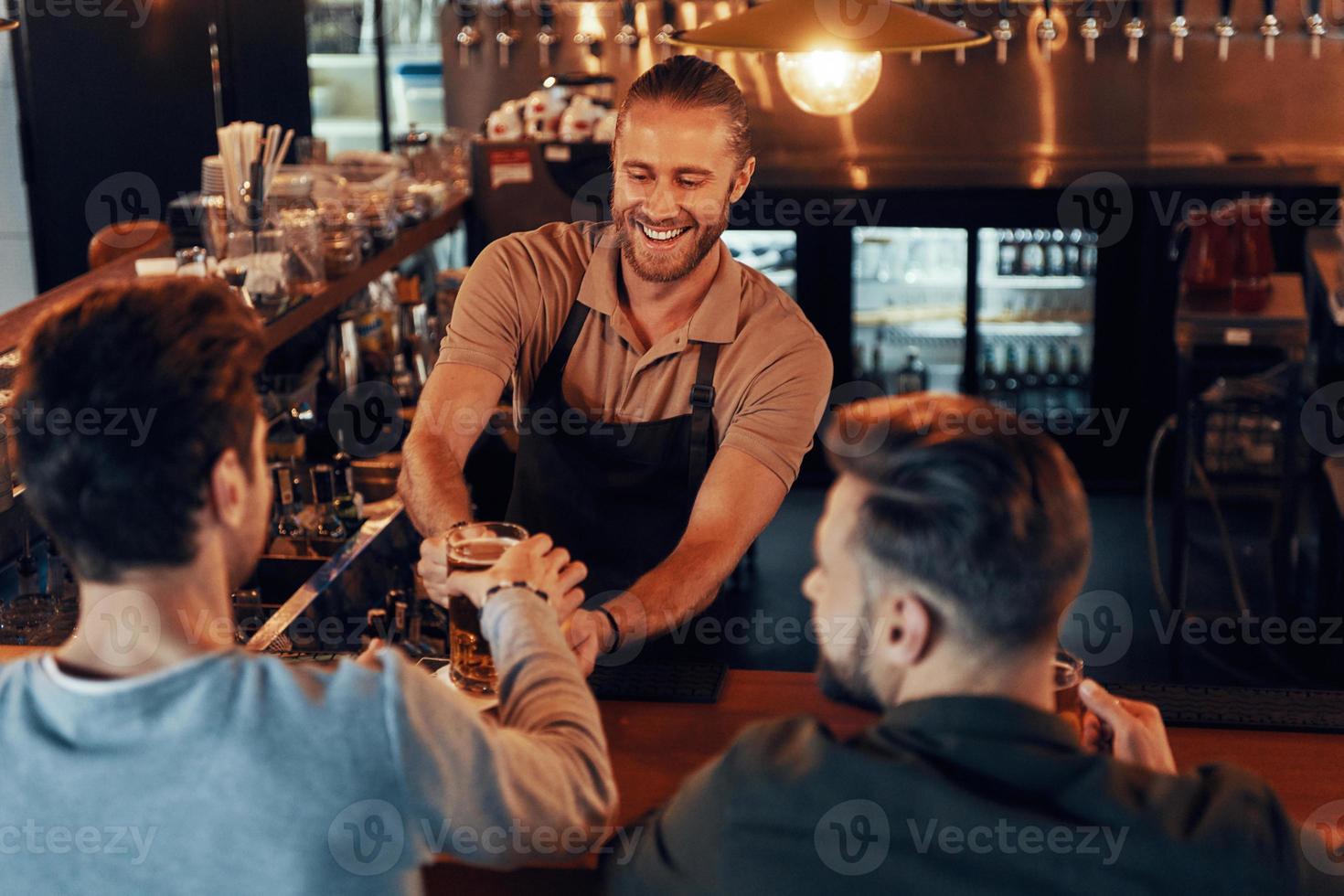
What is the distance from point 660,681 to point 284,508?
1.28 metres

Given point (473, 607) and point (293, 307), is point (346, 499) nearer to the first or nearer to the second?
point (293, 307)

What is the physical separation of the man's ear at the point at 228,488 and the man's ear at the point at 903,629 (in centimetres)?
53

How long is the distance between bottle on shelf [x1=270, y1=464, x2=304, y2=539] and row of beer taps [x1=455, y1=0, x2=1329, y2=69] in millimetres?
3661

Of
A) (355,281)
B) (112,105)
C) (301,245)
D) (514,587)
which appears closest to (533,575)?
(514,587)

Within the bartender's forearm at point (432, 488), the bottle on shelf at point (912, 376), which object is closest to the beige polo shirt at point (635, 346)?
the bartender's forearm at point (432, 488)

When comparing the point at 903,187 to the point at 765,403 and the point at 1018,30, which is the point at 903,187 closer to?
the point at 1018,30

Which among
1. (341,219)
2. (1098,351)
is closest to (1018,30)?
(1098,351)

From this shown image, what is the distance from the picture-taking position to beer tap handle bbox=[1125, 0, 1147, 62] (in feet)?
20.8

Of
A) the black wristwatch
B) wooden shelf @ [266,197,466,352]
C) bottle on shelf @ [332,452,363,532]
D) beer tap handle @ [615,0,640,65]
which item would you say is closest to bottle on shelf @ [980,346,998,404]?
beer tap handle @ [615,0,640,65]

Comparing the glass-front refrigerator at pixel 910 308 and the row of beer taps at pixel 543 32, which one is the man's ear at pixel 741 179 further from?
the row of beer taps at pixel 543 32

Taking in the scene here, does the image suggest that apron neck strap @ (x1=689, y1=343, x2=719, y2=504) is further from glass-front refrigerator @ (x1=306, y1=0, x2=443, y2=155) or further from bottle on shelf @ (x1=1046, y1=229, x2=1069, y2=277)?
glass-front refrigerator @ (x1=306, y1=0, x2=443, y2=155)

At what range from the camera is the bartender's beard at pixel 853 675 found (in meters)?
1.23

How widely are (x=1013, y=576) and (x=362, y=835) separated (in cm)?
55

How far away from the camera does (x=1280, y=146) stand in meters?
6.46
